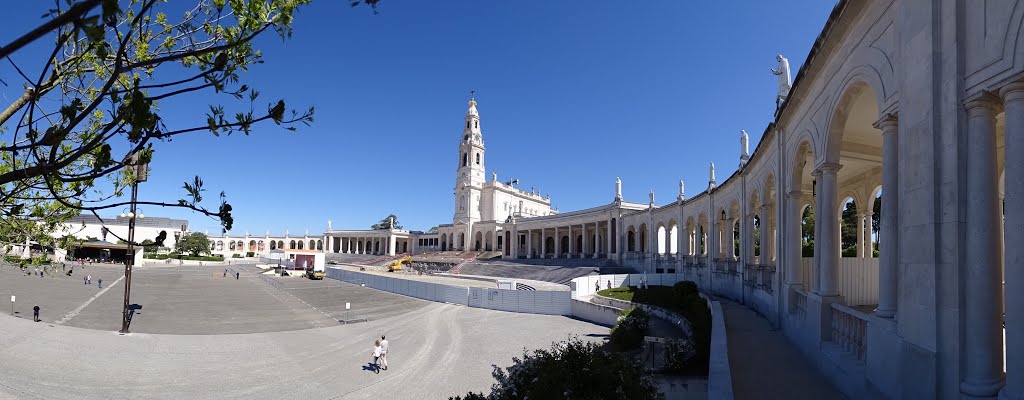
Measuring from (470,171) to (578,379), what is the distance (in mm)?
69360

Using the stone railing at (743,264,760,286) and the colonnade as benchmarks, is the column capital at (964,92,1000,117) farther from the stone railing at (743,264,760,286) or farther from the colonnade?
the colonnade

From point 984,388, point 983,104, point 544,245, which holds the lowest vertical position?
point 544,245

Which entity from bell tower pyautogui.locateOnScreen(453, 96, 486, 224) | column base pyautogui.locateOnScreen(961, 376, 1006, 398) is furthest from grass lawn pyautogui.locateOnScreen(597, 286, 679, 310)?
bell tower pyautogui.locateOnScreen(453, 96, 486, 224)

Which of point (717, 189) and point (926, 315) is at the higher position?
point (717, 189)

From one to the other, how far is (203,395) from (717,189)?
25.7m

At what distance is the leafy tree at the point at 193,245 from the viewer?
83.8 meters

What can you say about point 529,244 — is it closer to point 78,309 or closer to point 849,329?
point 78,309

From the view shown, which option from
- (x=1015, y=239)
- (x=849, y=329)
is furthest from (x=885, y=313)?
(x=1015, y=239)

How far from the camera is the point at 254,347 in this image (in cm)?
1798

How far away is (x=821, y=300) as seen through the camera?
363 inches

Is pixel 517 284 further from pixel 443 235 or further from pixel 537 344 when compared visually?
pixel 443 235

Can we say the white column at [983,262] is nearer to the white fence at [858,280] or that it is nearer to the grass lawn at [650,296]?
the white fence at [858,280]

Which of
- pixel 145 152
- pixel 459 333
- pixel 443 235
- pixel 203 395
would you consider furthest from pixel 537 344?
pixel 443 235

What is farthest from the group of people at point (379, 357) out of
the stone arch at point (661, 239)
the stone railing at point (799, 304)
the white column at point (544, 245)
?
the white column at point (544, 245)
